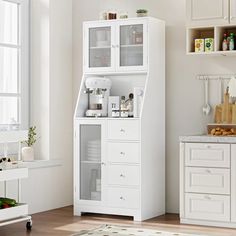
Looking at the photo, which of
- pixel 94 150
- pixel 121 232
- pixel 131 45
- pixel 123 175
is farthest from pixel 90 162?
pixel 131 45

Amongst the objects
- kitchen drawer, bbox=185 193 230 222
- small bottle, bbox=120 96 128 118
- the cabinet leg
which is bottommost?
the cabinet leg

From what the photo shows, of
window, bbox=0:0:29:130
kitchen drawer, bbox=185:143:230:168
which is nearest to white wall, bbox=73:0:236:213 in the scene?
kitchen drawer, bbox=185:143:230:168

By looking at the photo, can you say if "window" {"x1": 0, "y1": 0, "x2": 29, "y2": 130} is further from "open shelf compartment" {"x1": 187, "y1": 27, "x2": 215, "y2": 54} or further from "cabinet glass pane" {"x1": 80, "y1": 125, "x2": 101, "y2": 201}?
"open shelf compartment" {"x1": 187, "y1": 27, "x2": 215, "y2": 54}

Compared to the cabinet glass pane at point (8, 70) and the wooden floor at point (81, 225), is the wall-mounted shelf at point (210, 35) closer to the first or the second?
the wooden floor at point (81, 225)

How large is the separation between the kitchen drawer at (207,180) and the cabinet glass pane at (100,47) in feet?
4.50

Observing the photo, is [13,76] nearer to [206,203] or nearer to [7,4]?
[7,4]

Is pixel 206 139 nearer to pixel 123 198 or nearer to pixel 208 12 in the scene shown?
pixel 123 198

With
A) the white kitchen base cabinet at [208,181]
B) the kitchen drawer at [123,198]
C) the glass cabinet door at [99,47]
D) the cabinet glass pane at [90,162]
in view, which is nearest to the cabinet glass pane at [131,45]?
the glass cabinet door at [99,47]

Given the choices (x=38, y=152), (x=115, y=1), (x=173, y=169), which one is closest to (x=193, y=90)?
(x=173, y=169)

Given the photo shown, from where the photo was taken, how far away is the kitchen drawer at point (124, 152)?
598cm

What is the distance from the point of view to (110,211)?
242 inches

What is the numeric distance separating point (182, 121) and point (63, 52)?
4.85ft

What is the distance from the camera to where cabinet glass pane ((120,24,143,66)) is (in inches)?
241

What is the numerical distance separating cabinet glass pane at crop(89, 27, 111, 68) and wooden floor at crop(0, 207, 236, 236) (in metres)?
1.49
